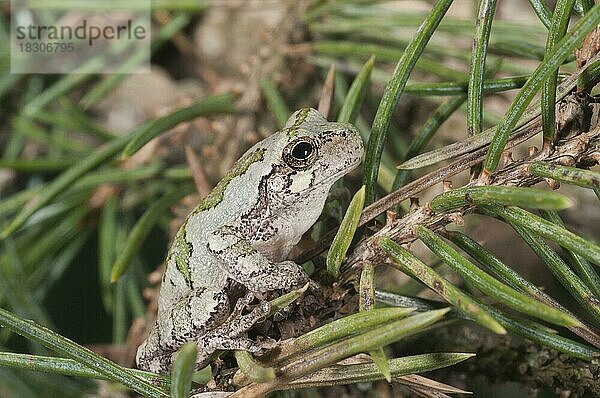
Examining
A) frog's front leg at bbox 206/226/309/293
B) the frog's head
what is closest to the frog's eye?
the frog's head

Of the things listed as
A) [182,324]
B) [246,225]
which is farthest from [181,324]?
[246,225]

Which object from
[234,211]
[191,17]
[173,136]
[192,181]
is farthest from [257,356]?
[191,17]

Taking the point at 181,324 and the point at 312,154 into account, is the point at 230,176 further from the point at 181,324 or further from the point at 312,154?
the point at 181,324

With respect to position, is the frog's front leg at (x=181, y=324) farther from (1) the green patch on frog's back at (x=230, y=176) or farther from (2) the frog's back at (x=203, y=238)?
(1) the green patch on frog's back at (x=230, y=176)

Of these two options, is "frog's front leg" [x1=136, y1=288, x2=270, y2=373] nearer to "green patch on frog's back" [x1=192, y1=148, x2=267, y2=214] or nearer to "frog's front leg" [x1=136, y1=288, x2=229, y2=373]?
"frog's front leg" [x1=136, y1=288, x2=229, y2=373]

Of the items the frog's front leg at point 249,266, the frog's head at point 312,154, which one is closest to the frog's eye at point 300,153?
the frog's head at point 312,154

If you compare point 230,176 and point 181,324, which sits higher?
point 230,176

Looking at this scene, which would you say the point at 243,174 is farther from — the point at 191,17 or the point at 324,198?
the point at 191,17

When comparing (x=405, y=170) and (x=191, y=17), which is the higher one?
(x=191, y=17)
